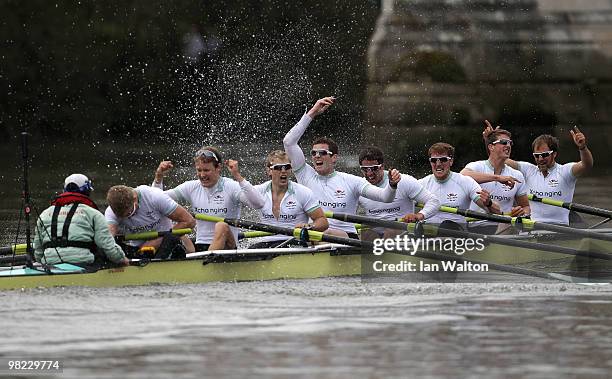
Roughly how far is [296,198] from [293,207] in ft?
0.27

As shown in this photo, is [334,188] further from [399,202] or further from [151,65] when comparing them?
[151,65]

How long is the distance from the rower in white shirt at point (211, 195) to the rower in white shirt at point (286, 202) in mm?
232

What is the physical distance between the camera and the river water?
847 centimetres

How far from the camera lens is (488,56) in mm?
29703

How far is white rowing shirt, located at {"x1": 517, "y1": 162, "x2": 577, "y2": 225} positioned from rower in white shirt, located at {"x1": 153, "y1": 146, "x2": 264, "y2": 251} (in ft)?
11.7

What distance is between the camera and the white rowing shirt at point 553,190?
15133mm

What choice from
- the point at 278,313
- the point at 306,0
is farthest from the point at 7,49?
the point at 278,313

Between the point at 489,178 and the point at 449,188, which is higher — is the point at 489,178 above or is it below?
above

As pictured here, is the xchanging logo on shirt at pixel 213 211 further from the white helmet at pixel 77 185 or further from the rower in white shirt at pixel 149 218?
the white helmet at pixel 77 185

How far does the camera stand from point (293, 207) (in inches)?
516

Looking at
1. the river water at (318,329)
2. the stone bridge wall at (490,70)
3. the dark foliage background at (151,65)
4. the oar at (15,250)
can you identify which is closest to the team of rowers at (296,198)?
the river water at (318,329)

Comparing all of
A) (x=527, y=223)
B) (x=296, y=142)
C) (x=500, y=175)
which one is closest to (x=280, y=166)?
(x=296, y=142)

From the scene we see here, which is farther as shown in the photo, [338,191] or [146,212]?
[338,191]

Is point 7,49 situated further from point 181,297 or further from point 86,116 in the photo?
point 181,297
